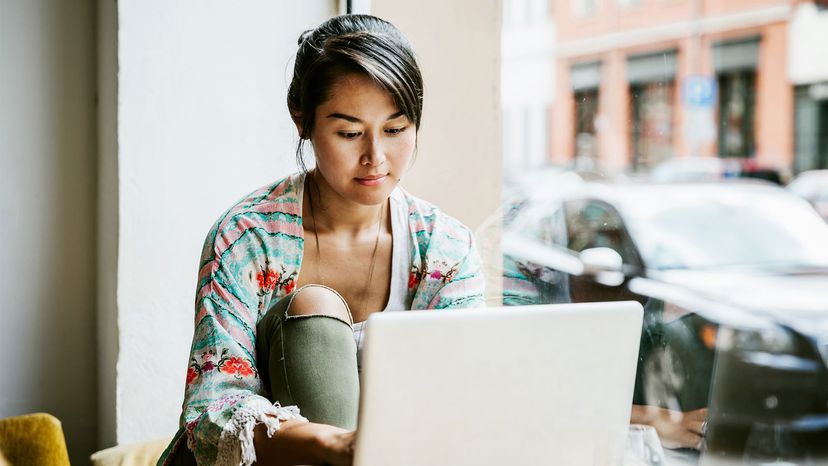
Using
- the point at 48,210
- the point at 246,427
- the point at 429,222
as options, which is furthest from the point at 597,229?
the point at 48,210

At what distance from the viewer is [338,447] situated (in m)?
0.80

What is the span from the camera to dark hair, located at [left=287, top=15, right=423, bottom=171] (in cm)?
114

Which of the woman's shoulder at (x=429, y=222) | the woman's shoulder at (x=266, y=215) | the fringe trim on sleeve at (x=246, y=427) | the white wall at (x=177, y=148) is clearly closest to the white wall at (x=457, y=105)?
the white wall at (x=177, y=148)

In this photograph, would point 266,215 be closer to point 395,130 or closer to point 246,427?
point 395,130

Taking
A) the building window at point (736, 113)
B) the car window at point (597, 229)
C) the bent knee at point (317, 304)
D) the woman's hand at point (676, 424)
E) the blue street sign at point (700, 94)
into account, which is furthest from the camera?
the blue street sign at point (700, 94)

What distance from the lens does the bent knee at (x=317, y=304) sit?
103cm

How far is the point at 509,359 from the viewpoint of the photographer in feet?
2.58

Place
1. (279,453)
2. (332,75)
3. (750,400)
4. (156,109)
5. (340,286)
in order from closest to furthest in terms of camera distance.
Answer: (279,453) → (332,75) → (340,286) → (750,400) → (156,109)

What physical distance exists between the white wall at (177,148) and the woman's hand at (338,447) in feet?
3.91

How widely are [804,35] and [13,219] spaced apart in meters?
1.93

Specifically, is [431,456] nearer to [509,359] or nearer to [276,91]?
[509,359]

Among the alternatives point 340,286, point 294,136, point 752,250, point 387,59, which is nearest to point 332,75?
point 387,59

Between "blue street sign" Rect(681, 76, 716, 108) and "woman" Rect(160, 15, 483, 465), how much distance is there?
4.28ft

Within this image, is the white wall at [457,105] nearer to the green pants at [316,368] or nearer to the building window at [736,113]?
the building window at [736,113]
